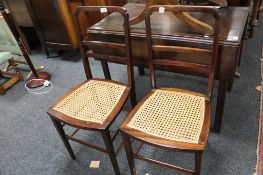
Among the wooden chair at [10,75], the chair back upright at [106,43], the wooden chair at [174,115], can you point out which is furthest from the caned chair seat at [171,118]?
the wooden chair at [10,75]

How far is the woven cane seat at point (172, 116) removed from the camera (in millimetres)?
1039

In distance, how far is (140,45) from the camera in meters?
1.40

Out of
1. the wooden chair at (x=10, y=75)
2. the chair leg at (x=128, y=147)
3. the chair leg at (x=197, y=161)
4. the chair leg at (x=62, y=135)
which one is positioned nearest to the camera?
the chair leg at (x=197, y=161)

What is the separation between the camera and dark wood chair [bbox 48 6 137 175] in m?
1.17

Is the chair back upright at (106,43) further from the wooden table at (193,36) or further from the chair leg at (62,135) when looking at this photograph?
the chair leg at (62,135)

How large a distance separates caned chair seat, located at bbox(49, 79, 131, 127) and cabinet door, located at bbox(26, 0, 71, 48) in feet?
4.28

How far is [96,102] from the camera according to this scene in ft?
4.27

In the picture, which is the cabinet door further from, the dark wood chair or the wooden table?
the dark wood chair

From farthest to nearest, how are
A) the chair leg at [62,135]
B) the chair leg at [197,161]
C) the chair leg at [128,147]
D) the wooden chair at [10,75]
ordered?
the wooden chair at [10,75] < the chair leg at [62,135] < the chair leg at [128,147] < the chair leg at [197,161]

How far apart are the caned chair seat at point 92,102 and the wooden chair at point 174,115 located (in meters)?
0.16

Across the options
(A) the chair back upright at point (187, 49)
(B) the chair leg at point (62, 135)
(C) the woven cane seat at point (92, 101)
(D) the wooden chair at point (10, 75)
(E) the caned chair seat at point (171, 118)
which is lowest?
(D) the wooden chair at point (10, 75)

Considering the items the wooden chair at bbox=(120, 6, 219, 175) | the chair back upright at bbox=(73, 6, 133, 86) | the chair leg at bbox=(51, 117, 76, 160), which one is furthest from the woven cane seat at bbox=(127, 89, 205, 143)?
the chair leg at bbox=(51, 117, 76, 160)

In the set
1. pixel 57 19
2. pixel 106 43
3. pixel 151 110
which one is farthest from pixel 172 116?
pixel 57 19

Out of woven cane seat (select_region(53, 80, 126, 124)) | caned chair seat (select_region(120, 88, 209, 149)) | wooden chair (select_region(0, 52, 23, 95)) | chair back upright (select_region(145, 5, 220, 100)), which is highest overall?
chair back upright (select_region(145, 5, 220, 100))
